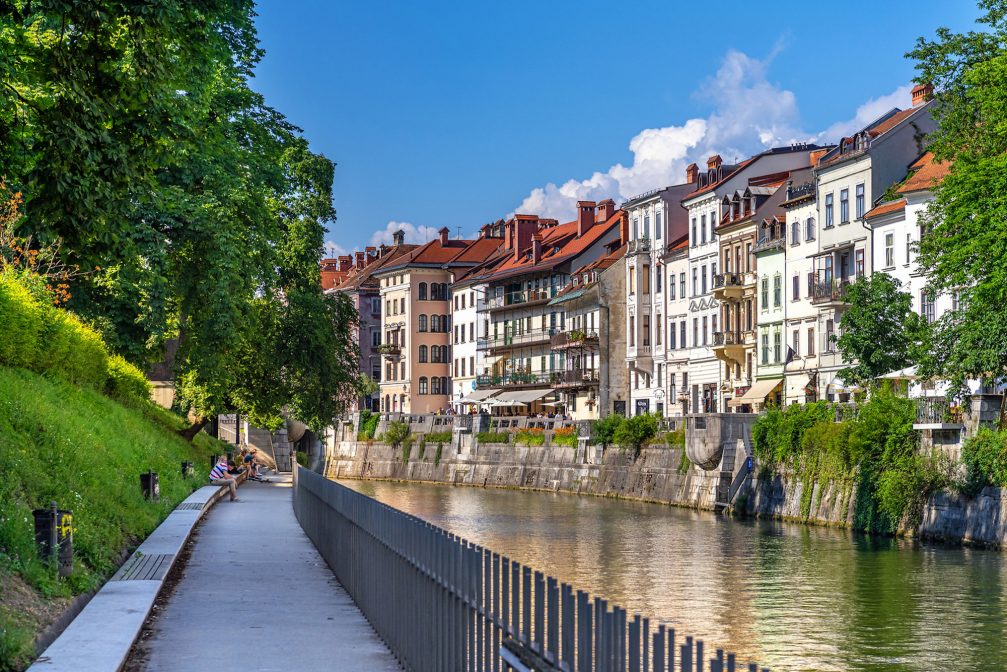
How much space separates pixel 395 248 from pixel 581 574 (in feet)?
403

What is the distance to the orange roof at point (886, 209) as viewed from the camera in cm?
6562

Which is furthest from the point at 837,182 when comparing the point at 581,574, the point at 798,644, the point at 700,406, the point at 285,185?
the point at 798,644

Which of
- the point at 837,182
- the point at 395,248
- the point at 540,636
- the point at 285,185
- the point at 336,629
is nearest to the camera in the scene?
the point at 540,636

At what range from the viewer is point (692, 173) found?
318 ft

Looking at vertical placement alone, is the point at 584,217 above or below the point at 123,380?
above

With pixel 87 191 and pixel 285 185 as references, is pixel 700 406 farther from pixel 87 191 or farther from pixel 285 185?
pixel 87 191

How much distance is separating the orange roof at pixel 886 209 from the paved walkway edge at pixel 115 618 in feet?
162

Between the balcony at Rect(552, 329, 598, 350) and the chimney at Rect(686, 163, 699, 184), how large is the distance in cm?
1167

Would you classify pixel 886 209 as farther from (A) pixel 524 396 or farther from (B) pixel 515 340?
(B) pixel 515 340

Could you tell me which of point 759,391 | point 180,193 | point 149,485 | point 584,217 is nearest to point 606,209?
point 584,217

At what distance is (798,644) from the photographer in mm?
24375

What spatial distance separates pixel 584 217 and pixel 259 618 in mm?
99873

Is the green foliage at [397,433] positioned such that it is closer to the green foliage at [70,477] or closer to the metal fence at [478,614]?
the green foliage at [70,477]

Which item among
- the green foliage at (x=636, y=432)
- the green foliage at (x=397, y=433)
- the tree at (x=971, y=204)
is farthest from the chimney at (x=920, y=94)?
the green foliage at (x=397, y=433)
